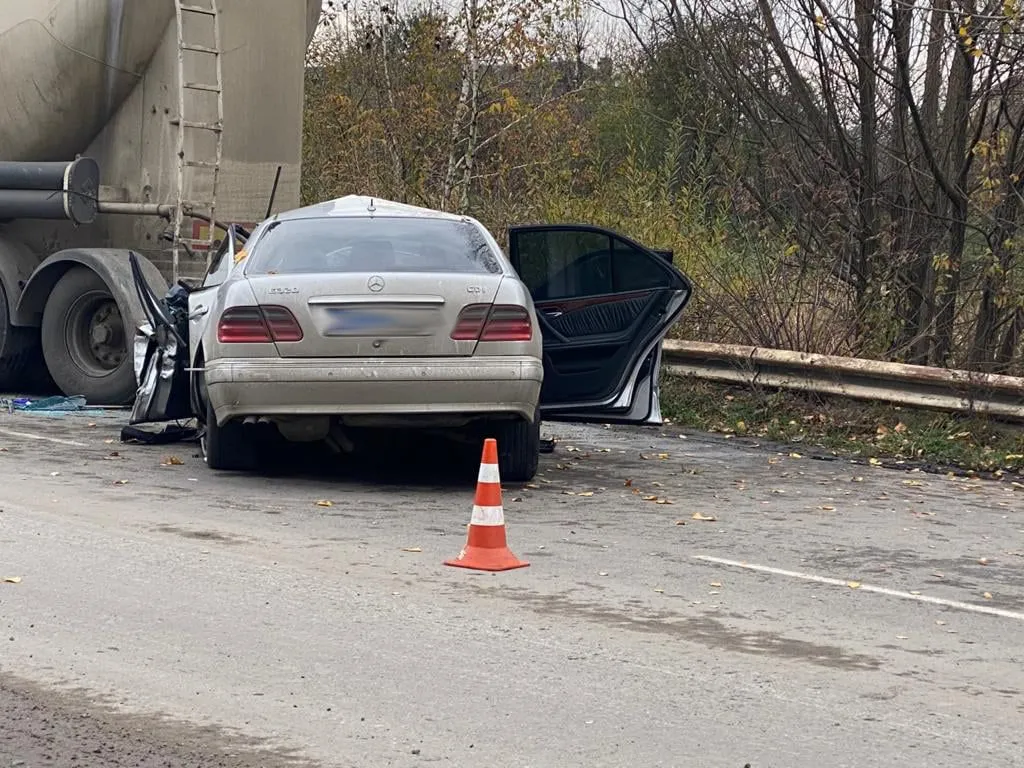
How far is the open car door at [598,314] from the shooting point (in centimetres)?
1115

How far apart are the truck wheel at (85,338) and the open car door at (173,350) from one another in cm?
220

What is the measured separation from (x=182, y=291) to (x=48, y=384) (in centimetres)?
353

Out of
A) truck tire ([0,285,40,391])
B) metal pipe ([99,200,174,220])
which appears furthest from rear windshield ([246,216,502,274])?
truck tire ([0,285,40,391])

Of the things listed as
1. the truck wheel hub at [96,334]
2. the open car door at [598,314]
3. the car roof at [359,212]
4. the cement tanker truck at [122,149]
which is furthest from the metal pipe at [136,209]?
the open car door at [598,314]

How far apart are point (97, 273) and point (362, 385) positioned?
5.16 m

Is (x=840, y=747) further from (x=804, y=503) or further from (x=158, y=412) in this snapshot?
(x=158, y=412)

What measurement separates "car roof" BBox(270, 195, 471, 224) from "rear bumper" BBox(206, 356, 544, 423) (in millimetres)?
1456

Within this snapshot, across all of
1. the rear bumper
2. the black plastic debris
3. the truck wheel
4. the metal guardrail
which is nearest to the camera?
the rear bumper

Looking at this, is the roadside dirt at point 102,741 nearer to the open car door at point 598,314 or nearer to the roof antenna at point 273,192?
the open car door at point 598,314

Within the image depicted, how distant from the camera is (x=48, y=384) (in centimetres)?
1495

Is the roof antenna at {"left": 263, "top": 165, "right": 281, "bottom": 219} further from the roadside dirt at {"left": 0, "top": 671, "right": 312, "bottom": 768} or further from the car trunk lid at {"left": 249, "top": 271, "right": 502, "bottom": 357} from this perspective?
the roadside dirt at {"left": 0, "top": 671, "right": 312, "bottom": 768}

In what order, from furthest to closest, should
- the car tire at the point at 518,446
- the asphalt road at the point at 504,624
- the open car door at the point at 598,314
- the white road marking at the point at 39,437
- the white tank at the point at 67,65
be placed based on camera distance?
the white tank at the point at 67,65
the white road marking at the point at 39,437
the open car door at the point at 598,314
the car tire at the point at 518,446
the asphalt road at the point at 504,624

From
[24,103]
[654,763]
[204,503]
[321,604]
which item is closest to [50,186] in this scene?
[24,103]

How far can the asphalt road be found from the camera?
496 centimetres
